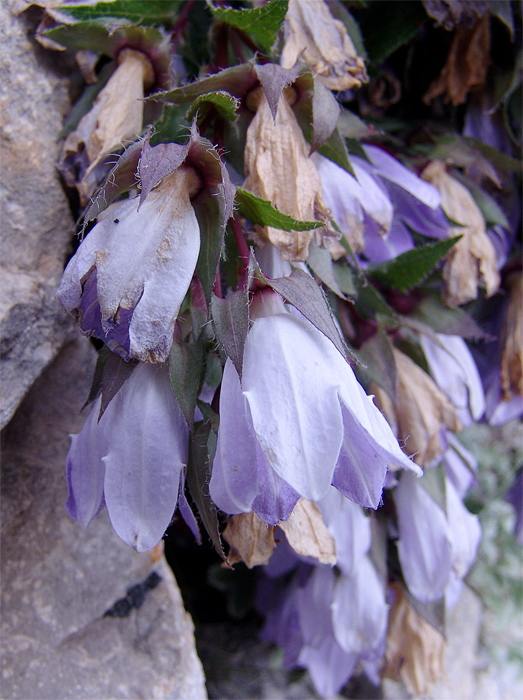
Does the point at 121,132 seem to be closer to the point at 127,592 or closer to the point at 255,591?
the point at 127,592

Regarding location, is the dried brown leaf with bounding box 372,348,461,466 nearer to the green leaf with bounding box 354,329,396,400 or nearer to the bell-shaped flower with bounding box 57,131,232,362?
the green leaf with bounding box 354,329,396,400

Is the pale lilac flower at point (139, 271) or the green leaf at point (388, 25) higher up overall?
the green leaf at point (388, 25)

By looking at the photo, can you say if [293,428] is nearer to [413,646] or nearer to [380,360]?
[380,360]

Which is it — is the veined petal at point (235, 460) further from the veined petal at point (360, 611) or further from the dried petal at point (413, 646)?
the dried petal at point (413, 646)

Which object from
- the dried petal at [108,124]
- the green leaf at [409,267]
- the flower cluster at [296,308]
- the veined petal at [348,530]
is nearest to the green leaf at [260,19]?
the flower cluster at [296,308]

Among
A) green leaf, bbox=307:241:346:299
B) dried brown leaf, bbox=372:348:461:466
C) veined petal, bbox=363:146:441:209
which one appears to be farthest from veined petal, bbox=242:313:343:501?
veined petal, bbox=363:146:441:209

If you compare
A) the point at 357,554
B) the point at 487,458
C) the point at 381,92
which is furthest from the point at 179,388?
the point at 487,458

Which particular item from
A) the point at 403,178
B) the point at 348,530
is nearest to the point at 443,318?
the point at 403,178
